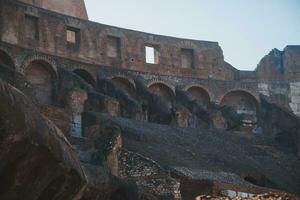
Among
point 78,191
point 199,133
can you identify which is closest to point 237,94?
point 199,133

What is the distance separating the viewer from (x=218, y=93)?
44469mm

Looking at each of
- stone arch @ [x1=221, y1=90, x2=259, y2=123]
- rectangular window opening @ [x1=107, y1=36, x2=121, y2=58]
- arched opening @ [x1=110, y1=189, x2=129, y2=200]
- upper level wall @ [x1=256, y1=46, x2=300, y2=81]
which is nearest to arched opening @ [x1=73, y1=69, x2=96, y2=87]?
rectangular window opening @ [x1=107, y1=36, x2=121, y2=58]

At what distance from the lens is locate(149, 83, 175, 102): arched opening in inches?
1677

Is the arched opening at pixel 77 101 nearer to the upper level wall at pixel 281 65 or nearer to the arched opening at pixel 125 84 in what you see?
the arched opening at pixel 125 84

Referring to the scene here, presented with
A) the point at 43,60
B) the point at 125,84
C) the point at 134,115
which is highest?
the point at 43,60

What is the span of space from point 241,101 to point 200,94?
2987 millimetres

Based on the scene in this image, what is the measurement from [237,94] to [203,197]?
98.8 ft

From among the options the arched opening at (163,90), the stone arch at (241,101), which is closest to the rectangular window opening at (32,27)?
the arched opening at (163,90)

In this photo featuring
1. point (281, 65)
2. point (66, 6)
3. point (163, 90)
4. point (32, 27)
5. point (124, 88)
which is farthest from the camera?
point (66, 6)

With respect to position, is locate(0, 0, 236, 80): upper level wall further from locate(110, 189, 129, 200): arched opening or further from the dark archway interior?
locate(110, 189, 129, 200): arched opening

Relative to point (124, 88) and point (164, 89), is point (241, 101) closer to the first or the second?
point (164, 89)

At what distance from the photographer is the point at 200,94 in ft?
146

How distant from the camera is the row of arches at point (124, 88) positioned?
119 feet

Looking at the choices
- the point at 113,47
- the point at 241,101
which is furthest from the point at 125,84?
the point at 241,101
